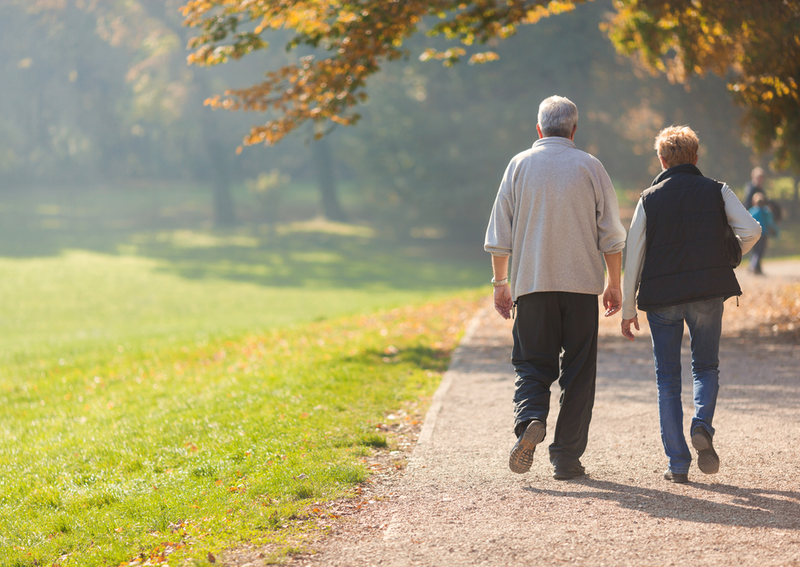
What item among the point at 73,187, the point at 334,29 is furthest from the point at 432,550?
the point at 73,187

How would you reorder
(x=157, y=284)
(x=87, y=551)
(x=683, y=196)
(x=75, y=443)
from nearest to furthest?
(x=87, y=551)
(x=683, y=196)
(x=75, y=443)
(x=157, y=284)

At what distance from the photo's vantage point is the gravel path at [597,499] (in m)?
3.54

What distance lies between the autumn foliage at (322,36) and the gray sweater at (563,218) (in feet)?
17.9

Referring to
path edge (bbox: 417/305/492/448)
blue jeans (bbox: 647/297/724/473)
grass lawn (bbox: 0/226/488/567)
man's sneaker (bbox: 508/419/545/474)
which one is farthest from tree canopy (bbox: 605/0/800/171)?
man's sneaker (bbox: 508/419/545/474)

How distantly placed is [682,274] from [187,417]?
4648 millimetres

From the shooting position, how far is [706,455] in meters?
4.26

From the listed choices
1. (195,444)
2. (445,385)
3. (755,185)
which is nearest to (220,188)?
(755,185)

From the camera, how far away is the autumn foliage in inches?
363

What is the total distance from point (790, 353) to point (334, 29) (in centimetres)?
662

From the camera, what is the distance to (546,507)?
13.4 feet

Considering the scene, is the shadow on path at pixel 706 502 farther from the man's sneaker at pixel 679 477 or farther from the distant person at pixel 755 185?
the distant person at pixel 755 185

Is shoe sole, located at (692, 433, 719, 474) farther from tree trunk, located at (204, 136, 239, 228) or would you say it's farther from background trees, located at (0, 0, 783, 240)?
tree trunk, located at (204, 136, 239, 228)

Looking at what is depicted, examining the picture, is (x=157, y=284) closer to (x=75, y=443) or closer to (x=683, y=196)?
(x=75, y=443)

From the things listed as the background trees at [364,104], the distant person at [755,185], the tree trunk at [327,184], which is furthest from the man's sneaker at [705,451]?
the tree trunk at [327,184]
